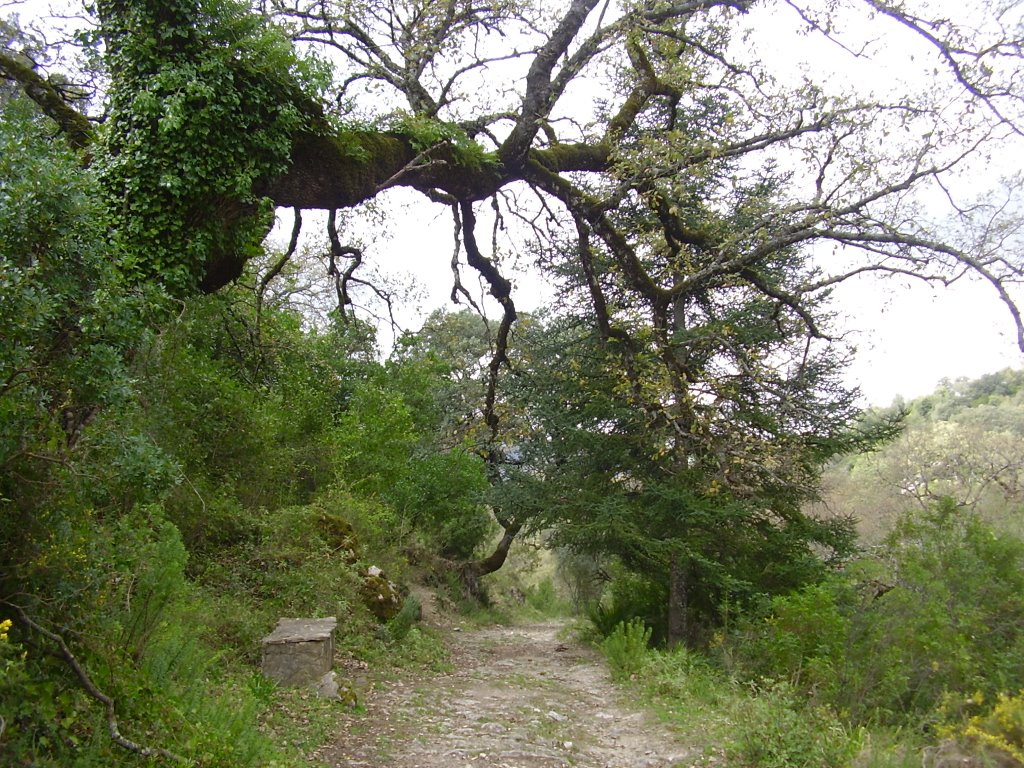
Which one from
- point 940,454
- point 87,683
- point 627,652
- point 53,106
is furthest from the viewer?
point 940,454

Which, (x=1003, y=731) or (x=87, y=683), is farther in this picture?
(x=1003, y=731)

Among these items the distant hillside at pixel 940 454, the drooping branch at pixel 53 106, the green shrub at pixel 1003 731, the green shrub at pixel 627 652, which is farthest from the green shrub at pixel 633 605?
the drooping branch at pixel 53 106

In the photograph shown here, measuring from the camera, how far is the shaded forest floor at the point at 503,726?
517cm

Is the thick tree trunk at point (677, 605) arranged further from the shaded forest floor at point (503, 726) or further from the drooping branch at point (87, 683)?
the drooping branch at point (87, 683)

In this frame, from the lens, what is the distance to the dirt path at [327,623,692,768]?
5.18m

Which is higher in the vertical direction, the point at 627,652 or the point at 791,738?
the point at 791,738

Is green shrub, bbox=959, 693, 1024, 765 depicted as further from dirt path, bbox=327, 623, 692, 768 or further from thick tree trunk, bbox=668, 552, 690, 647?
thick tree trunk, bbox=668, 552, 690, 647

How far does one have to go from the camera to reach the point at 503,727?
6.16 m

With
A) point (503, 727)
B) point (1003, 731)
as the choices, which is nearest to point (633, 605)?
point (503, 727)

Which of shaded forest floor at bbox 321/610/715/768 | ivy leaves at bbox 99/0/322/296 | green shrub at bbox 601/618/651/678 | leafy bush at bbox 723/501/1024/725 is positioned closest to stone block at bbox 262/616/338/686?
shaded forest floor at bbox 321/610/715/768

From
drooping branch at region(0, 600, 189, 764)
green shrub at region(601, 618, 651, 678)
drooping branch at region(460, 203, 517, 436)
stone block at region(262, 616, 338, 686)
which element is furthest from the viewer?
green shrub at region(601, 618, 651, 678)

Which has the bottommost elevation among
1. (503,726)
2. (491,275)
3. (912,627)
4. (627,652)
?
(627,652)

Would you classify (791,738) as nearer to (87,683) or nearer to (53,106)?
(87,683)

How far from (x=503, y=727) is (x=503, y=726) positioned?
4 cm
